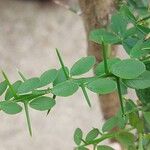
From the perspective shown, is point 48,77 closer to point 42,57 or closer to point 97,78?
point 97,78

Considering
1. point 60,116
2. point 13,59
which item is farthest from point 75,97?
point 13,59

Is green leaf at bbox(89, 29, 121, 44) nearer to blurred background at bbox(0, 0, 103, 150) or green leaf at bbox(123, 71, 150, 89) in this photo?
green leaf at bbox(123, 71, 150, 89)

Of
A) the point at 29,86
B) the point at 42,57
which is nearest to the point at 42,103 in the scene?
the point at 29,86

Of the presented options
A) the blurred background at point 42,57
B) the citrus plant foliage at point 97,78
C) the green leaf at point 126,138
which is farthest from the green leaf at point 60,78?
the blurred background at point 42,57

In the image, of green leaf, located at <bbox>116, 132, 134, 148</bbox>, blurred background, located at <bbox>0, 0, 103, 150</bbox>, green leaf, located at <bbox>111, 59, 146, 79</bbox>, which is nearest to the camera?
green leaf, located at <bbox>111, 59, 146, 79</bbox>

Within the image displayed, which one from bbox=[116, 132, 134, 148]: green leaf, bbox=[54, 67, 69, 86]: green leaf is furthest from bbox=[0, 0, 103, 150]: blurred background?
bbox=[54, 67, 69, 86]: green leaf
